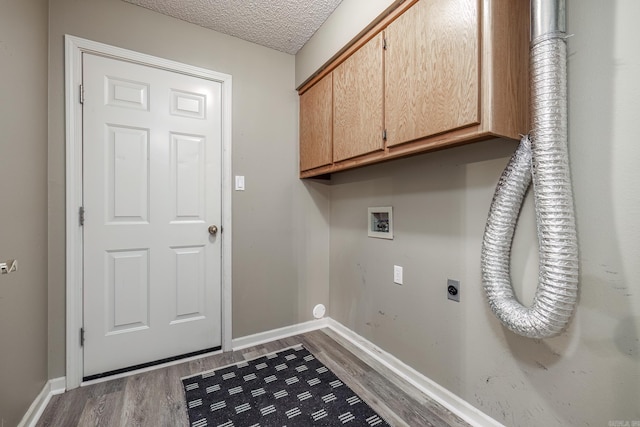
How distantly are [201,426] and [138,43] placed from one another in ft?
7.58

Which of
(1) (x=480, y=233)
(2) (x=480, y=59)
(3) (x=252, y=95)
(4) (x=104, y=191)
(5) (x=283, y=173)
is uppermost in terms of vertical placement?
(3) (x=252, y=95)

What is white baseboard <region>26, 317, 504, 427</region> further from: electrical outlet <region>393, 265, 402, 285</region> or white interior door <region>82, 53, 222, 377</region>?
electrical outlet <region>393, 265, 402, 285</region>

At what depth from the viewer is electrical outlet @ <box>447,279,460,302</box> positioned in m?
1.46

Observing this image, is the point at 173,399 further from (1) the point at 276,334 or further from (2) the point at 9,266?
(2) the point at 9,266

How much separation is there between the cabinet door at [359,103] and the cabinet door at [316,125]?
0.27 feet

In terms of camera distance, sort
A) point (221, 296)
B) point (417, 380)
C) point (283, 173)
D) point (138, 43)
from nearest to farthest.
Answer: point (417, 380) < point (138, 43) < point (221, 296) < point (283, 173)

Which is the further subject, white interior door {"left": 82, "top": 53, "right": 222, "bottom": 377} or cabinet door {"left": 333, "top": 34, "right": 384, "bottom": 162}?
white interior door {"left": 82, "top": 53, "right": 222, "bottom": 377}

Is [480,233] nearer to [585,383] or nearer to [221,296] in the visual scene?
[585,383]

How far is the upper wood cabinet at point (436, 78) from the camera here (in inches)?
42.3

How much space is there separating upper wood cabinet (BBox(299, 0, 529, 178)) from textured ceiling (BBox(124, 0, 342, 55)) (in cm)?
40

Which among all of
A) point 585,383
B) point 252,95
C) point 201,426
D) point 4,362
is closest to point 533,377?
point 585,383

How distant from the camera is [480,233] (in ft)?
4.45

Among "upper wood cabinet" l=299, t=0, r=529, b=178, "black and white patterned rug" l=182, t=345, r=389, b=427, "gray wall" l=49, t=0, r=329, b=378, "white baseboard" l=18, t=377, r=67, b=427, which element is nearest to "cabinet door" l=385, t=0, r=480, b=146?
"upper wood cabinet" l=299, t=0, r=529, b=178

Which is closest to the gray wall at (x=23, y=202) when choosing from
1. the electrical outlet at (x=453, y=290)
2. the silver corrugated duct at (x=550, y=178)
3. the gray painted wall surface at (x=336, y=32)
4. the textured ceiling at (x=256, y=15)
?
the textured ceiling at (x=256, y=15)
